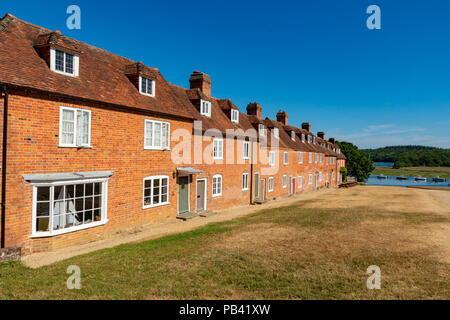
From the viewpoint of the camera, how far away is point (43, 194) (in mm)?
10750

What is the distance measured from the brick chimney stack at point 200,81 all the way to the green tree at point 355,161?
56.7 m

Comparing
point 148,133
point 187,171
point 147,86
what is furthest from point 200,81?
point 148,133

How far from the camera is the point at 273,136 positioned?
32.2m

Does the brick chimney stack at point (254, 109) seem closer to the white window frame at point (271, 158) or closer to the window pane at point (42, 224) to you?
the white window frame at point (271, 158)

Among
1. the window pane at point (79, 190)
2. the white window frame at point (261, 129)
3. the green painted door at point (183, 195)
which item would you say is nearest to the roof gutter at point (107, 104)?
the window pane at point (79, 190)

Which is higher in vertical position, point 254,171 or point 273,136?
point 273,136

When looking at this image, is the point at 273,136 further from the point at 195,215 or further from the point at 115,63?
the point at 115,63

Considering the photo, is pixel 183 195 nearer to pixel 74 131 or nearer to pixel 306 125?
pixel 74 131

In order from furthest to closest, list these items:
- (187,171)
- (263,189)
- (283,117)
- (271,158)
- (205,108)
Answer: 1. (283,117)
2. (271,158)
3. (263,189)
4. (205,108)
5. (187,171)

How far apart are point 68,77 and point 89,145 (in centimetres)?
320

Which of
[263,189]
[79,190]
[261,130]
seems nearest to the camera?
[79,190]
